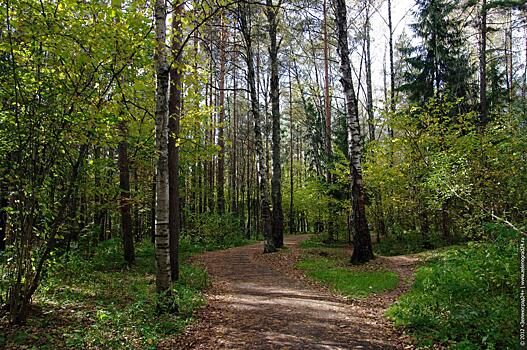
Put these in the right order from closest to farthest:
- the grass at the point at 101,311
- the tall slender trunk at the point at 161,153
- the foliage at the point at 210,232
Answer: the grass at the point at 101,311, the tall slender trunk at the point at 161,153, the foliage at the point at 210,232

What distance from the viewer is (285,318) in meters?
6.23

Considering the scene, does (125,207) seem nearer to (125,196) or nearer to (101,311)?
(125,196)

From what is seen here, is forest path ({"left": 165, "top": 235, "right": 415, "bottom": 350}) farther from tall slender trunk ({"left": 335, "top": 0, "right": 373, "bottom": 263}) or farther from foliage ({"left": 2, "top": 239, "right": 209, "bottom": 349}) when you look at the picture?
tall slender trunk ({"left": 335, "top": 0, "right": 373, "bottom": 263})

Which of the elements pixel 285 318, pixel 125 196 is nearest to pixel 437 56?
pixel 125 196

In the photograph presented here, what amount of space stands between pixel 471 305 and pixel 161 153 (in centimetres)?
534

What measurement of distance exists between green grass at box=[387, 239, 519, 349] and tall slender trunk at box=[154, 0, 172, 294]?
4.02 metres

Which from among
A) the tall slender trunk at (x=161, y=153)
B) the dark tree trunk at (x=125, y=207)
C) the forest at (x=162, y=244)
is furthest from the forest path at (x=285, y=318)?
the dark tree trunk at (x=125, y=207)

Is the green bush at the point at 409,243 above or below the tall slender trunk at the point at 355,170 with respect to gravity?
below

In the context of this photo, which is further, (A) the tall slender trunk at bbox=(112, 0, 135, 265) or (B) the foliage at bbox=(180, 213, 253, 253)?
(B) the foliage at bbox=(180, 213, 253, 253)

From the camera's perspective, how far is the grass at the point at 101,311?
16.1 ft

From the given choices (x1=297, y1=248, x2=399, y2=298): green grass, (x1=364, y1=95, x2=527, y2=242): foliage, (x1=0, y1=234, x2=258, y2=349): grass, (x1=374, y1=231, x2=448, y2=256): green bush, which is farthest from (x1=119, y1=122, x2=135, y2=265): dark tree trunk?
(x1=374, y1=231, x2=448, y2=256): green bush

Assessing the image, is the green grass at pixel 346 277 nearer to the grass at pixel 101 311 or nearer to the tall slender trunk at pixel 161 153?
the grass at pixel 101 311

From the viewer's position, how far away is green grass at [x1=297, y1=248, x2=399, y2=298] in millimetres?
8336

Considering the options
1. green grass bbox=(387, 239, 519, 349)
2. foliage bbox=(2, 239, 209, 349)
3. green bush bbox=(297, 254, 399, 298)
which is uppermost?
green grass bbox=(387, 239, 519, 349)
